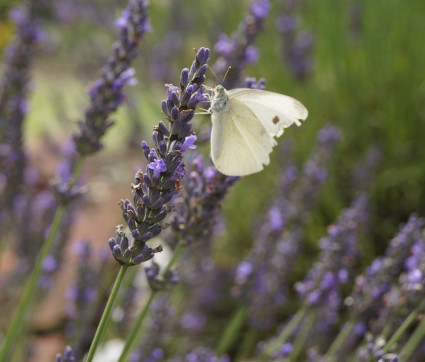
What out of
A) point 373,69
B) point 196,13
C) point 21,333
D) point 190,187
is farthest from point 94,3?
point 190,187

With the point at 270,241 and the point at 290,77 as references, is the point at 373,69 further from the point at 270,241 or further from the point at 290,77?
the point at 270,241

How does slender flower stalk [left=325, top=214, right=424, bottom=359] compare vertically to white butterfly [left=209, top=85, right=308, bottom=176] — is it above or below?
below

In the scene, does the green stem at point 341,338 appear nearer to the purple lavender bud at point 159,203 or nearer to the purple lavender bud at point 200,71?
the purple lavender bud at point 159,203

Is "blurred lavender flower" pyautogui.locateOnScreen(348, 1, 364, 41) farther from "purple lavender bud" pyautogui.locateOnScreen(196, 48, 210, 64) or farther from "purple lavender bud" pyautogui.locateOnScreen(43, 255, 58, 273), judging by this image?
"purple lavender bud" pyautogui.locateOnScreen(196, 48, 210, 64)

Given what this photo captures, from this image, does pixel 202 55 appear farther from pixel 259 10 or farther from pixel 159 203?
pixel 259 10

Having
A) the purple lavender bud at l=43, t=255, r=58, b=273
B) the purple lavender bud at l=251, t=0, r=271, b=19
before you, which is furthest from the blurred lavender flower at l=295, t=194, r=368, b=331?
the purple lavender bud at l=43, t=255, r=58, b=273
